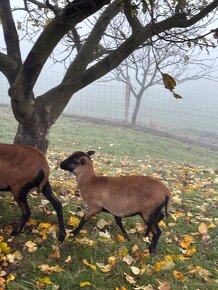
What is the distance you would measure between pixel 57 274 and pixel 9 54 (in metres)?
3.50

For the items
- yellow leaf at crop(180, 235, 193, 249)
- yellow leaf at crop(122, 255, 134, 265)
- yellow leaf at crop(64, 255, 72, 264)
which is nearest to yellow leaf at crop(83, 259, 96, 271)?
yellow leaf at crop(64, 255, 72, 264)

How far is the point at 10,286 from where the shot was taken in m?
3.51

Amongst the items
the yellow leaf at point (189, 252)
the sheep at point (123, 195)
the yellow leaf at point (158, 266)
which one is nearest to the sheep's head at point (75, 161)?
the sheep at point (123, 195)

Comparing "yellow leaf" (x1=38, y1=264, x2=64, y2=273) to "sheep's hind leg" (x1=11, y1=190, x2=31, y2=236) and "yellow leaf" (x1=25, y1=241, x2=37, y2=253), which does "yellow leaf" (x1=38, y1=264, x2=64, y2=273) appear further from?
"sheep's hind leg" (x1=11, y1=190, x2=31, y2=236)

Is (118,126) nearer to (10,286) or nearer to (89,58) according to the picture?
(89,58)

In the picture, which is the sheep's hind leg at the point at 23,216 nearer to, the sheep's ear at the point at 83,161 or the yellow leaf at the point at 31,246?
the yellow leaf at the point at 31,246

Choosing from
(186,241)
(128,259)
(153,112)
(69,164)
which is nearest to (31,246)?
(128,259)

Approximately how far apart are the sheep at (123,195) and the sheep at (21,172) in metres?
0.62

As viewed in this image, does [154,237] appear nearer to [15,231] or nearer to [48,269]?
[48,269]

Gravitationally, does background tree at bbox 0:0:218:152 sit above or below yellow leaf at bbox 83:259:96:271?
above

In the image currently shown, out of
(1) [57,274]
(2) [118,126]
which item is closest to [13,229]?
(1) [57,274]

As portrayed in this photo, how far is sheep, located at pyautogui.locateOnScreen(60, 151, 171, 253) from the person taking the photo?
4.46 m

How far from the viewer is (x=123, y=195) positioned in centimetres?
458

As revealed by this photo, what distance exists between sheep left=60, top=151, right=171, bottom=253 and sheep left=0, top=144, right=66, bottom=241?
625 millimetres
